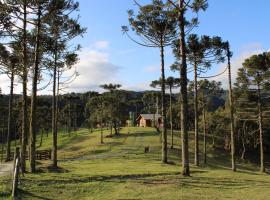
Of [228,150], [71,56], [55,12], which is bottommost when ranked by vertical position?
[228,150]

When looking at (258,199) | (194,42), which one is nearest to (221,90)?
(194,42)

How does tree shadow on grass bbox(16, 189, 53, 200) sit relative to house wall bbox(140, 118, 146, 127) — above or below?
below

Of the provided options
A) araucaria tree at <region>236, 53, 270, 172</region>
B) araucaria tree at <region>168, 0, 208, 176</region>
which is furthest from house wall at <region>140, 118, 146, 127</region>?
araucaria tree at <region>168, 0, 208, 176</region>

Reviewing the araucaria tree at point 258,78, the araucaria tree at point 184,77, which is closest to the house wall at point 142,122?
the araucaria tree at point 258,78

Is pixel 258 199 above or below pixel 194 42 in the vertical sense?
below

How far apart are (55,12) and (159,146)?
42122 mm

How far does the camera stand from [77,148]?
64500mm

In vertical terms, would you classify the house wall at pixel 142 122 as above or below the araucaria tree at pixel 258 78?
below

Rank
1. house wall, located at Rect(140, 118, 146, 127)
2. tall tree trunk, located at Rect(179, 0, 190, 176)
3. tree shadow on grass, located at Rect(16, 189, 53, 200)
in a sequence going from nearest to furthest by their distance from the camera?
tree shadow on grass, located at Rect(16, 189, 53, 200), tall tree trunk, located at Rect(179, 0, 190, 176), house wall, located at Rect(140, 118, 146, 127)

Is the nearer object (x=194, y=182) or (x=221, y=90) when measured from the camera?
(x=194, y=182)

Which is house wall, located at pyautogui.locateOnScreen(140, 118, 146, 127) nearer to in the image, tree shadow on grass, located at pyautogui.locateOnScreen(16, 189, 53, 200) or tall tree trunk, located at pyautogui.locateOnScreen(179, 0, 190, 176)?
tall tree trunk, located at pyautogui.locateOnScreen(179, 0, 190, 176)

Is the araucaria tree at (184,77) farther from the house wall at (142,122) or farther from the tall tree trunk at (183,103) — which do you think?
the house wall at (142,122)

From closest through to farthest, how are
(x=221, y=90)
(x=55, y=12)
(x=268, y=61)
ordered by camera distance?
(x=55, y=12), (x=268, y=61), (x=221, y=90)

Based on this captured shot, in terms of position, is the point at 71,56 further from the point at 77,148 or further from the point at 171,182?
the point at 77,148
